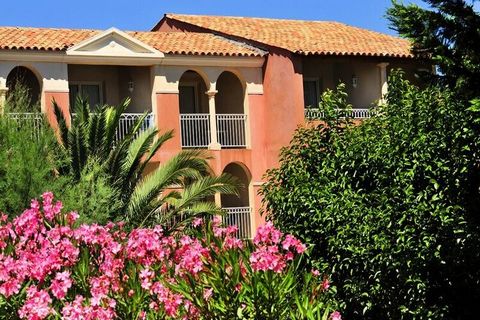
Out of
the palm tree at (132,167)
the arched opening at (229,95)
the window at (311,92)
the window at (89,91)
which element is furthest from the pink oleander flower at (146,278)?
the window at (311,92)

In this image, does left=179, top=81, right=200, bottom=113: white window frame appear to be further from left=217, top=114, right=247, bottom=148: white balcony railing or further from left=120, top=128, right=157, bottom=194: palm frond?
left=120, top=128, right=157, bottom=194: palm frond

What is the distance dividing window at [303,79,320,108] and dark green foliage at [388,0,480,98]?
21963 millimetres

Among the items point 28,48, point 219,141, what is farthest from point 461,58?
point 219,141

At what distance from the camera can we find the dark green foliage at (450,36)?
9336 mm

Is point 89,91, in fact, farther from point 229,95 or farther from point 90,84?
point 229,95

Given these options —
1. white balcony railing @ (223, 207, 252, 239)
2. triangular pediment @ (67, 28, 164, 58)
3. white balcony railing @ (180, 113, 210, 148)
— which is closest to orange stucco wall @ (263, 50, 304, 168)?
white balcony railing @ (223, 207, 252, 239)

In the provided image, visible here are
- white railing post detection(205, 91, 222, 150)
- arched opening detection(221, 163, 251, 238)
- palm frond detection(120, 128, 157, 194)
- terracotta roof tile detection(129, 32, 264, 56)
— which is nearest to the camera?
palm frond detection(120, 128, 157, 194)

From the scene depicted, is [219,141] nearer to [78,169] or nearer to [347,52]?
[347,52]

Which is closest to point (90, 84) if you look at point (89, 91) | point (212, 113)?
point (89, 91)

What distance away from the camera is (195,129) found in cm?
2881

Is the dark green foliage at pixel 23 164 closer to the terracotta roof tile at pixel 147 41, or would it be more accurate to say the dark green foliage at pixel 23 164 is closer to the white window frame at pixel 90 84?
the terracotta roof tile at pixel 147 41

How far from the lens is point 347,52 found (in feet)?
97.2

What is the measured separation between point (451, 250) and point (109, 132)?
9345 mm

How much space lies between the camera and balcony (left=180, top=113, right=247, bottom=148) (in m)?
28.5
